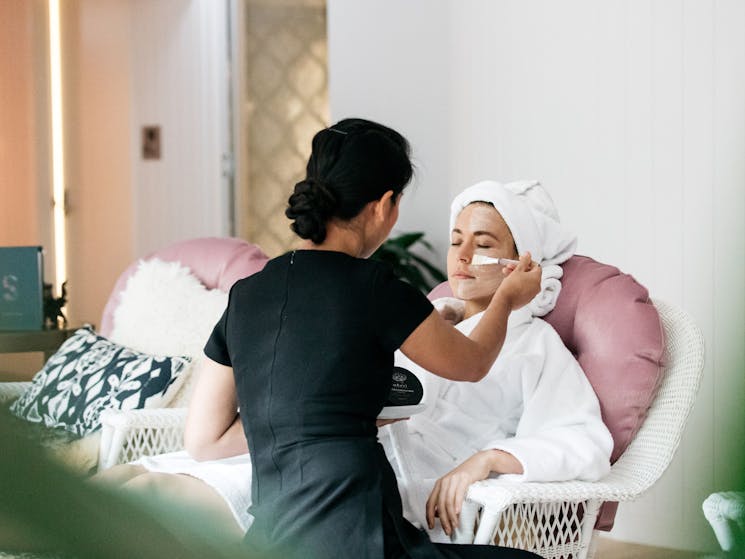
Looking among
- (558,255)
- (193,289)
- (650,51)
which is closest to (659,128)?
(650,51)

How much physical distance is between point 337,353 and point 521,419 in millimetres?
632

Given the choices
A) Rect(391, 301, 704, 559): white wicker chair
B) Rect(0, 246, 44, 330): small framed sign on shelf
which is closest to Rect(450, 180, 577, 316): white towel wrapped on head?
Rect(391, 301, 704, 559): white wicker chair

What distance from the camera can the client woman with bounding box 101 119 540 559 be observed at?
108cm

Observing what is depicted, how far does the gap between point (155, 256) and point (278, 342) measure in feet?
5.81

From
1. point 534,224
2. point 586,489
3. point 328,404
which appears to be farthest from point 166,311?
point 328,404

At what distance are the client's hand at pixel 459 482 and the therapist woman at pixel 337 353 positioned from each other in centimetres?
28

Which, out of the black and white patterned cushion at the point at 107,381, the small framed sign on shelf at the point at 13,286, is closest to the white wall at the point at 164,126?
the black and white patterned cushion at the point at 107,381

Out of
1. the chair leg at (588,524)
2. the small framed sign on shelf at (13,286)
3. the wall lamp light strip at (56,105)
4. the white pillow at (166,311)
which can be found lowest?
the chair leg at (588,524)

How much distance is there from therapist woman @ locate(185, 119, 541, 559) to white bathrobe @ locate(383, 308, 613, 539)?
1.15 feet

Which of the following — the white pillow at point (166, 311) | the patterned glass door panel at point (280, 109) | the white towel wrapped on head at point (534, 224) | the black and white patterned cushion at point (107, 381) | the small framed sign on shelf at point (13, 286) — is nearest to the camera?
the small framed sign on shelf at point (13, 286)

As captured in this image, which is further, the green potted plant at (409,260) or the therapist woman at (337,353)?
the green potted plant at (409,260)

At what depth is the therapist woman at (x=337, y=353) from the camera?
1081 mm

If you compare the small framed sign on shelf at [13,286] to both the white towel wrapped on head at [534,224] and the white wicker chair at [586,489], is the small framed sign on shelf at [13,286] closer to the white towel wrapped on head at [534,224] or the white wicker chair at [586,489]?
the white wicker chair at [586,489]

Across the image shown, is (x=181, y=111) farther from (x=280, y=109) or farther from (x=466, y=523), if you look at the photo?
(x=466, y=523)
